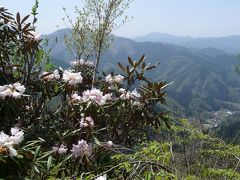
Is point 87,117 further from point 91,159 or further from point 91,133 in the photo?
point 91,159

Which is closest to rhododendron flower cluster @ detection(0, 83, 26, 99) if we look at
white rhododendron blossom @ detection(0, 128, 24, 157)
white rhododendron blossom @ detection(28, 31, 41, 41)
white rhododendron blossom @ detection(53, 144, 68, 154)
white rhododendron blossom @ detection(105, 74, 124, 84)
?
white rhododendron blossom @ detection(53, 144, 68, 154)

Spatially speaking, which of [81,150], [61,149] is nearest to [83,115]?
[61,149]

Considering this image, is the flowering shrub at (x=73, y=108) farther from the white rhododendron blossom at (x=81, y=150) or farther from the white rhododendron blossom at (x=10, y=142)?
the white rhododendron blossom at (x=10, y=142)

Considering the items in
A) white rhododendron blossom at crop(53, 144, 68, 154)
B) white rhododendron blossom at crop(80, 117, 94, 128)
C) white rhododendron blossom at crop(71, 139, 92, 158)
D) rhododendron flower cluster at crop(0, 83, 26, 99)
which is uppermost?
rhododendron flower cluster at crop(0, 83, 26, 99)

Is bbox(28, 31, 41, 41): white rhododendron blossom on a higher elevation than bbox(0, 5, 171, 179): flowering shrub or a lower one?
higher

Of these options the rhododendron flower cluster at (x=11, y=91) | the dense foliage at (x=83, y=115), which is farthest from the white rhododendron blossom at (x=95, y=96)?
the rhododendron flower cluster at (x=11, y=91)

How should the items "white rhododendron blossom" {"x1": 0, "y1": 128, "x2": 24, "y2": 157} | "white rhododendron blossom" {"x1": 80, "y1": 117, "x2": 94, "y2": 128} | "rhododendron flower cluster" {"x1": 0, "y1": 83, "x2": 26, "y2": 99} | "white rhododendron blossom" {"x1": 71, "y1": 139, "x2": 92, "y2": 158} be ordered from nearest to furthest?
1. "white rhododendron blossom" {"x1": 0, "y1": 128, "x2": 24, "y2": 157}
2. "white rhododendron blossom" {"x1": 71, "y1": 139, "x2": 92, "y2": 158}
3. "rhododendron flower cluster" {"x1": 0, "y1": 83, "x2": 26, "y2": 99}
4. "white rhododendron blossom" {"x1": 80, "y1": 117, "x2": 94, "y2": 128}

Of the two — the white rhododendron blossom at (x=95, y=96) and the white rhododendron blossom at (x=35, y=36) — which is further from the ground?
the white rhododendron blossom at (x=35, y=36)

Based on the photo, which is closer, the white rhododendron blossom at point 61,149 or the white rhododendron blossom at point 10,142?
the white rhododendron blossom at point 10,142

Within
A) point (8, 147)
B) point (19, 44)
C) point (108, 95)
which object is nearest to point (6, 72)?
point (19, 44)

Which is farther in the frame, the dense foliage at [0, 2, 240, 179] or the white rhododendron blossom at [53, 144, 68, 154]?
the white rhododendron blossom at [53, 144, 68, 154]

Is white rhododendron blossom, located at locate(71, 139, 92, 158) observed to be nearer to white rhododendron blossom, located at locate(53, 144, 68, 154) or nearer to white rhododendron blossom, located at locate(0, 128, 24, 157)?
white rhododendron blossom, located at locate(53, 144, 68, 154)

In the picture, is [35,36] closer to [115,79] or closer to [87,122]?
[115,79]

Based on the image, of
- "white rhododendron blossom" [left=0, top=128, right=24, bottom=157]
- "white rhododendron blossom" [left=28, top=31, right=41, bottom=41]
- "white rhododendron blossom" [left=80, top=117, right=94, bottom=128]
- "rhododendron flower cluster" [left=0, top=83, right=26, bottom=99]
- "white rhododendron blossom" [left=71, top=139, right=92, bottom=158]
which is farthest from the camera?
"white rhododendron blossom" [left=28, top=31, right=41, bottom=41]
